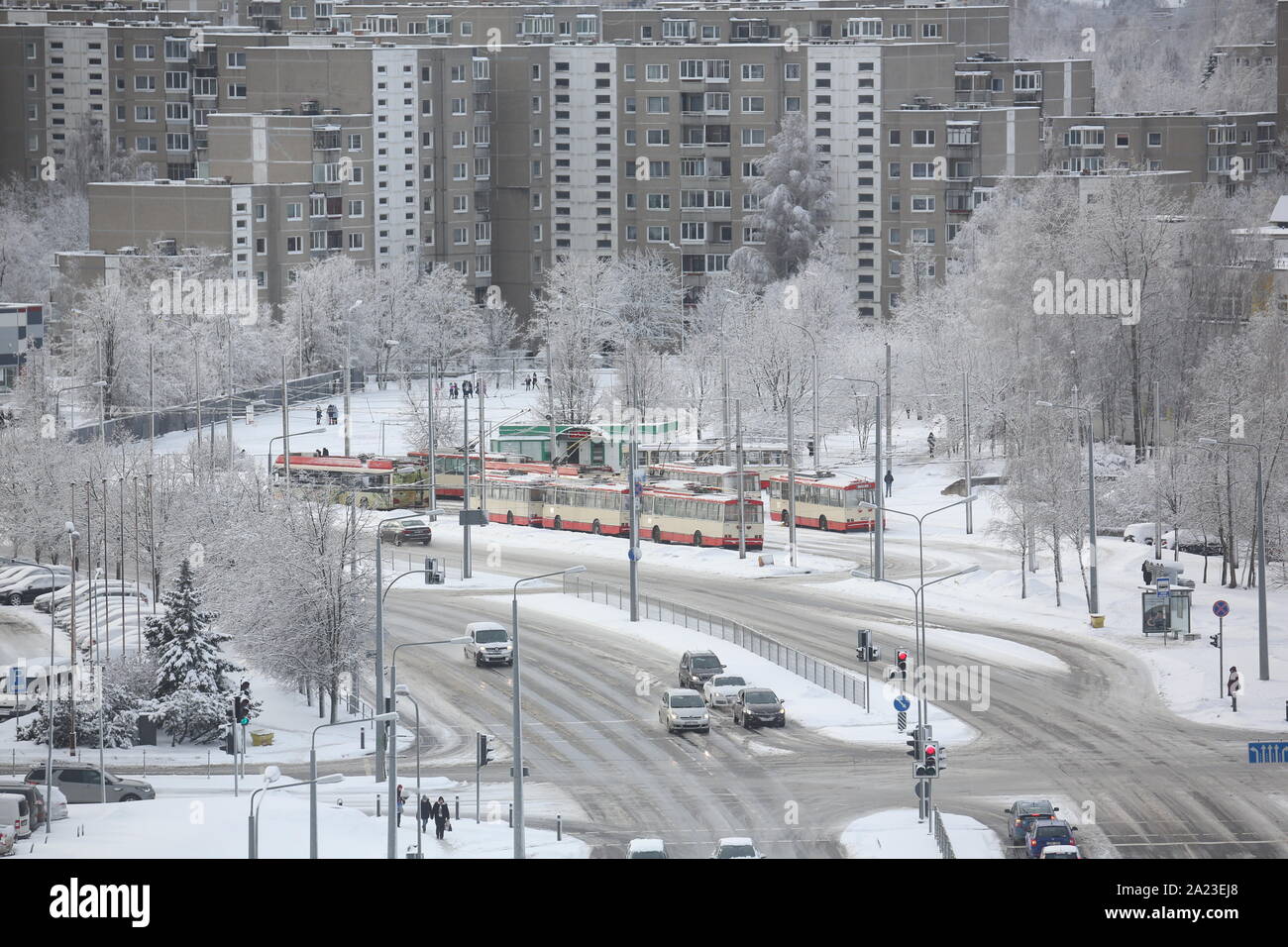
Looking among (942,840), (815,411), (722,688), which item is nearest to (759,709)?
(722,688)

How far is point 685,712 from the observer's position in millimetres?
45312

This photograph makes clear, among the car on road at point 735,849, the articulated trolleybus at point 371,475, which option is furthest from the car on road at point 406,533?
the car on road at point 735,849

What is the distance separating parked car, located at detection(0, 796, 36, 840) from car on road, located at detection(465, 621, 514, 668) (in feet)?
55.3

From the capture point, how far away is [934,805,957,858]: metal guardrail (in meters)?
33.7

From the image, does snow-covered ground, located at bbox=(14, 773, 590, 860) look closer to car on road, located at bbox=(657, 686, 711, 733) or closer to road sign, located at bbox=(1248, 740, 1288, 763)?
car on road, located at bbox=(657, 686, 711, 733)

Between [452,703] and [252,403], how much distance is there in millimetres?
41820

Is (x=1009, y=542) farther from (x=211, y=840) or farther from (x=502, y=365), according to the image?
(x=502, y=365)

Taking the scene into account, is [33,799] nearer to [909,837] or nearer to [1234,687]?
[909,837]

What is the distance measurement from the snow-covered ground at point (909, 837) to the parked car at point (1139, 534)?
2928 centimetres

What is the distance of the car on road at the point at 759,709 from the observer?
45.8 m

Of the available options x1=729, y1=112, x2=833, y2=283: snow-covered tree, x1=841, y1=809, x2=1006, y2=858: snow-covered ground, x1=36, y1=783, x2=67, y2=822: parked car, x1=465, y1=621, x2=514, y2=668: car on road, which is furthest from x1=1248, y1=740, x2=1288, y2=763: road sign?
x1=729, y1=112, x2=833, y2=283: snow-covered tree

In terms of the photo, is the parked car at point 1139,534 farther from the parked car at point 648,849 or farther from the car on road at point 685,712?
the parked car at point 648,849
